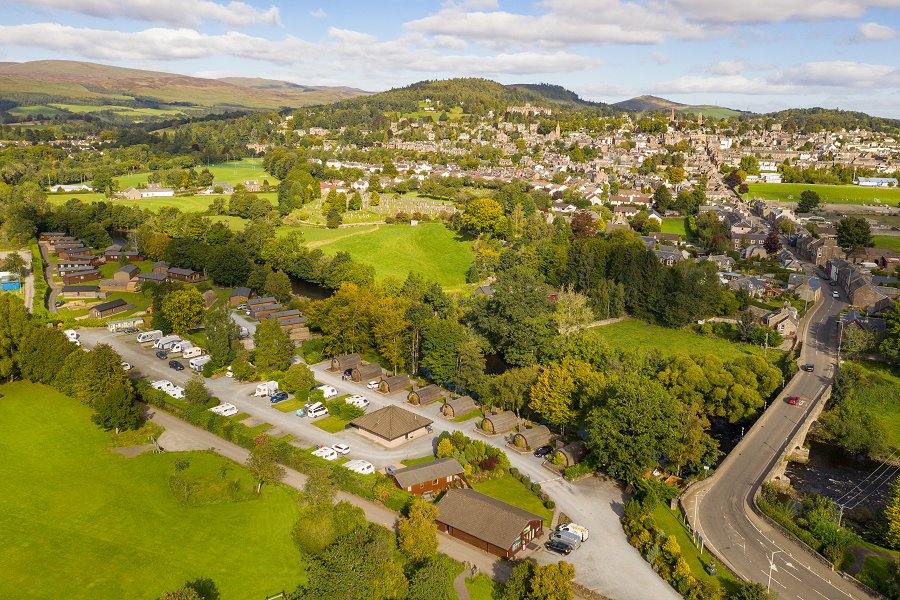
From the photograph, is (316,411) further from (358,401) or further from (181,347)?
(181,347)

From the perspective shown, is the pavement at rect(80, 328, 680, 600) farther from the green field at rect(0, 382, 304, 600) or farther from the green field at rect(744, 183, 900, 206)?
the green field at rect(744, 183, 900, 206)

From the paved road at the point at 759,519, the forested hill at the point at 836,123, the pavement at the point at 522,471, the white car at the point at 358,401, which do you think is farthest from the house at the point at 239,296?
the forested hill at the point at 836,123

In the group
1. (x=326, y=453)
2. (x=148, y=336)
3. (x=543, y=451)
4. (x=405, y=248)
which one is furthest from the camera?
(x=405, y=248)

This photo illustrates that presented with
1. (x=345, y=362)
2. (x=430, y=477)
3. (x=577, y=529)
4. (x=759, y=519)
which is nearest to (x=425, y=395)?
(x=345, y=362)

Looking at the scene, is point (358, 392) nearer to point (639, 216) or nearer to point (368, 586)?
point (368, 586)

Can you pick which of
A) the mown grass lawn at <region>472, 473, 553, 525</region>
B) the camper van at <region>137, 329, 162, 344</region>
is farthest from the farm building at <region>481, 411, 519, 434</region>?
the camper van at <region>137, 329, 162, 344</region>

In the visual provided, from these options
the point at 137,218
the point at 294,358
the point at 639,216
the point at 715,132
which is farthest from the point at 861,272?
the point at 715,132

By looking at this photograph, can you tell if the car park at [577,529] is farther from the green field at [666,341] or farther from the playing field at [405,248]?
the playing field at [405,248]
